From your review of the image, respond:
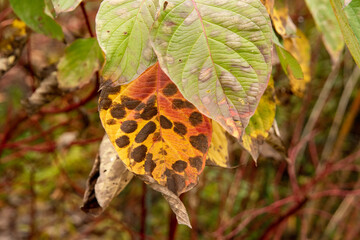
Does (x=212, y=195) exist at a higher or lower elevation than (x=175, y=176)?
lower

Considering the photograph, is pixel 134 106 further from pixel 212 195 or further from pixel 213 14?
pixel 212 195

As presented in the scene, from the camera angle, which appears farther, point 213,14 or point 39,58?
point 39,58

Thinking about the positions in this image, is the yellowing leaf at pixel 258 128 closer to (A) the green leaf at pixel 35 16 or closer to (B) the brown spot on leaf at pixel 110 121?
(B) the brown spot on leaf at pixel 110 121

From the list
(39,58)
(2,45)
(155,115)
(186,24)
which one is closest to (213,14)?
(186,24)

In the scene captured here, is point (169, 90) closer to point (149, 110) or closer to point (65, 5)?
point (149, 110)

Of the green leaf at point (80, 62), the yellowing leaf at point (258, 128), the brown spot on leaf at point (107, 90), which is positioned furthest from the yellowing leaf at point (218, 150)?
the green leaf at point (80, 62)

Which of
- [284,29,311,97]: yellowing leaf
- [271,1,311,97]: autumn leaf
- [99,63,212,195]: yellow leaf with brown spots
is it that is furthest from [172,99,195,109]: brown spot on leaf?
[284,29,311,97]: yellowing leaf
